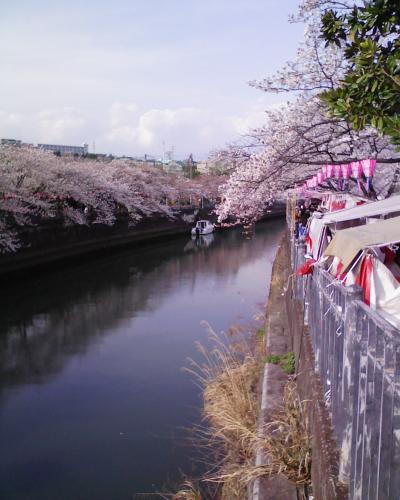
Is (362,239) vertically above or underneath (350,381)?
above

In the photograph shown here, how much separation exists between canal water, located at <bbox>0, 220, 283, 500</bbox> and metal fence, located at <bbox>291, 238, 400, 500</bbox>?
3.79 meters

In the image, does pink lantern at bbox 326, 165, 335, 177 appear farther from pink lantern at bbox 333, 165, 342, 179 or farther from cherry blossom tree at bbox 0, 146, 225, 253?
cherry blossom tree at bbox 0, 146, 225, 253

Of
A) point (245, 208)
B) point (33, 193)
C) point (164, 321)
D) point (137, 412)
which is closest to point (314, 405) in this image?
point (137, 412)

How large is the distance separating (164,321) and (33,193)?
1035 centimetres

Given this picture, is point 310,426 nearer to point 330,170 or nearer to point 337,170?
point 337,170

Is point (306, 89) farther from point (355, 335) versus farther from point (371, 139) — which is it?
point (355, 335)

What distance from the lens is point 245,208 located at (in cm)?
966

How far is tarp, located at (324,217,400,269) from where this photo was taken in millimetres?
2727

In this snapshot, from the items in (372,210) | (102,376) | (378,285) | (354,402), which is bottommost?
(102,376)

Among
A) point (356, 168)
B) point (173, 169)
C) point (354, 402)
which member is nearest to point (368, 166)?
point (356, 168)

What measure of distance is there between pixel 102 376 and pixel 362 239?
6.63 meters

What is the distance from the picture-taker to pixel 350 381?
2.10 meters

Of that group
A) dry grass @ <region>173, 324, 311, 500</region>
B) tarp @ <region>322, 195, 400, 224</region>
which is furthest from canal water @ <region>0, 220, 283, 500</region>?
tarp @ <region>322, 195, 400, 224</region>

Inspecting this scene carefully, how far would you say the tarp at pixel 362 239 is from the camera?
2727 mm
